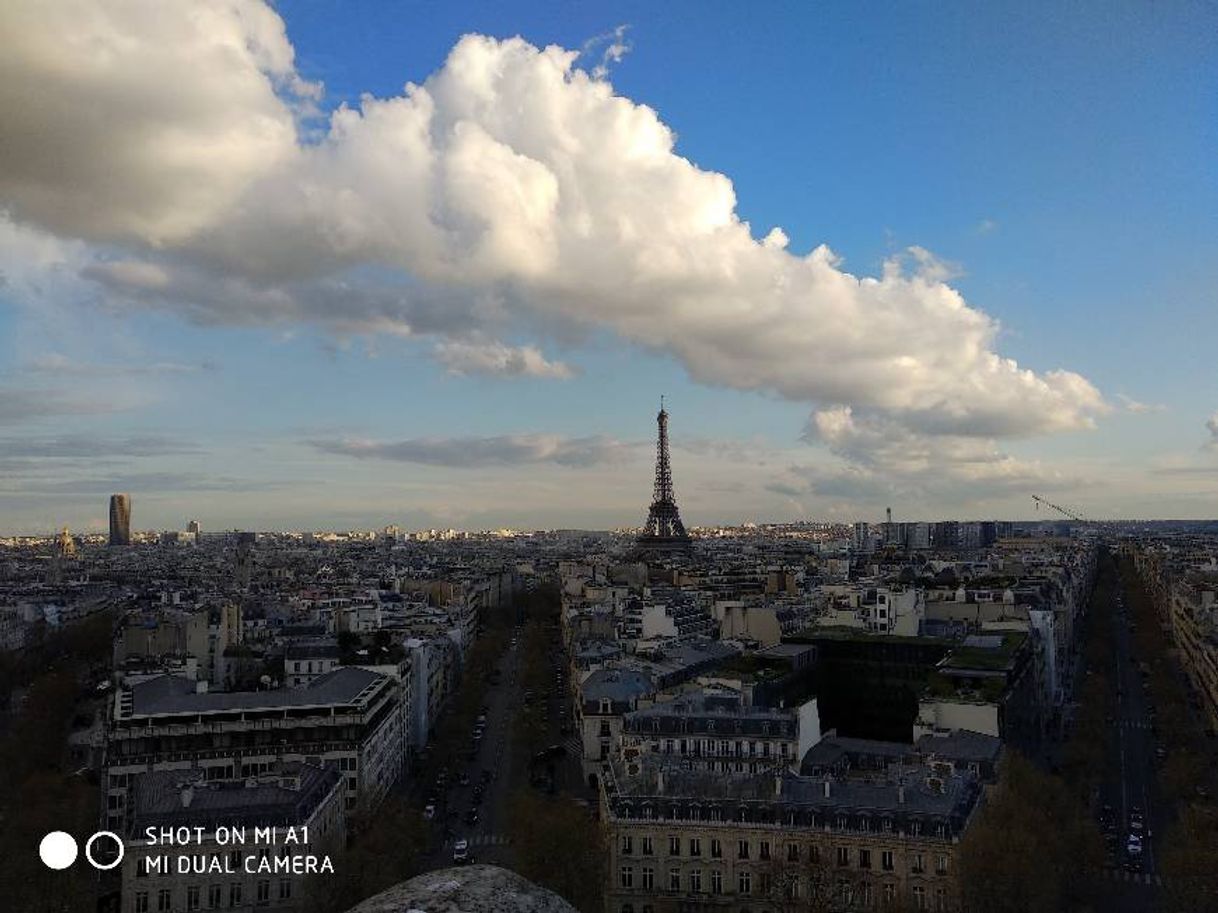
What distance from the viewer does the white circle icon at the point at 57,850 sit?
3647cm

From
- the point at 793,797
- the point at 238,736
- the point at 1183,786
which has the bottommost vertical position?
the point at 1183,786

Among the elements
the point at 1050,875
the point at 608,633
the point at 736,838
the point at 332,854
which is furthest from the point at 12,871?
the point at 608,633

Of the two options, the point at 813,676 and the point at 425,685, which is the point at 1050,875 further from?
the point at 425,685

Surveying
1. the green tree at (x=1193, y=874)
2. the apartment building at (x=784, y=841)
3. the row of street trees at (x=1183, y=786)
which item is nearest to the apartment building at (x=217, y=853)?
the apartment building at (x=784, y=841)

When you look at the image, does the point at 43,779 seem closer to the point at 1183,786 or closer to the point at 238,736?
the point at 238,736

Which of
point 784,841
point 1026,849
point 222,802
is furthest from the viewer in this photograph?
point 784,841

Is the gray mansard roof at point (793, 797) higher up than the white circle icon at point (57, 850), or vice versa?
the gray mansard roof at point (793, 797)

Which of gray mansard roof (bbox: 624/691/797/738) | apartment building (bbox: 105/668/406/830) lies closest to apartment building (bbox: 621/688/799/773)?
gray mansard roof (bbox: 624/691/797/738)

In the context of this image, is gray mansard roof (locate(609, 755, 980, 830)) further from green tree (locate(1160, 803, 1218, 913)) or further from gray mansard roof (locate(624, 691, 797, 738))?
green tree (locate(1160, 803, 1218, 913))

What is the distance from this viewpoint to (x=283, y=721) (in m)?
51.9

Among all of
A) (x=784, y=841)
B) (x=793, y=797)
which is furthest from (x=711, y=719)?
(x=784, y=841)

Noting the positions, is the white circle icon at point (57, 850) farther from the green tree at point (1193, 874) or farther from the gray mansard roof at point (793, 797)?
the green tree at point (1193, 874)

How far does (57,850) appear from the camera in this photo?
37875 mm

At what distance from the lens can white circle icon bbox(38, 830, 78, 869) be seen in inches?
1436
